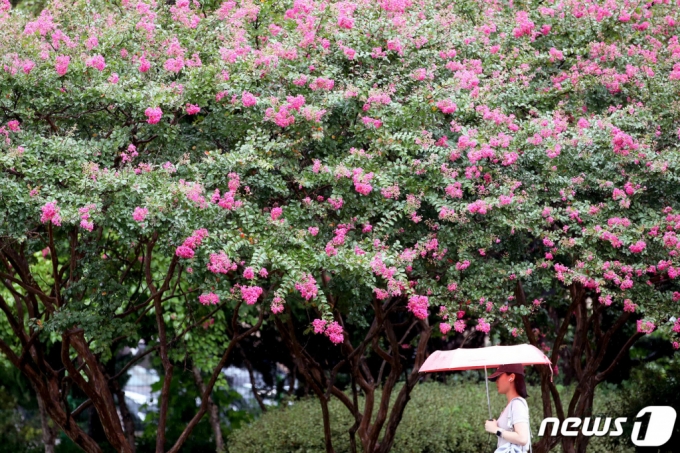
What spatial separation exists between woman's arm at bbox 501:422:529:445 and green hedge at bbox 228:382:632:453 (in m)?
4.89

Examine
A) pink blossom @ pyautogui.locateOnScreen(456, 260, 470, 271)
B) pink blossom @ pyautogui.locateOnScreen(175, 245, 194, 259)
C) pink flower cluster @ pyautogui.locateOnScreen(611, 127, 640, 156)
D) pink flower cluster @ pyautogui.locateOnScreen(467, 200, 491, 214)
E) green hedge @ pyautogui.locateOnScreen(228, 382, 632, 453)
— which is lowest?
green hedge @ pyautogui.locateOnScreen(228, 382, 632, 453)

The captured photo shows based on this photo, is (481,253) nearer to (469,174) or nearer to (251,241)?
(469,174)

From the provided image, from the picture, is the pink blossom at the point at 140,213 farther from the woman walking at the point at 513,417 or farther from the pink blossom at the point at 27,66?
the woman walking at the point at 513,417

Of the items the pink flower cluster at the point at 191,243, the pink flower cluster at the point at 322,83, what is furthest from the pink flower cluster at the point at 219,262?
the pink flower cluster at the point at 322,83

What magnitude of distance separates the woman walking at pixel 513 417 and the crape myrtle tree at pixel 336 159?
5.60 feet

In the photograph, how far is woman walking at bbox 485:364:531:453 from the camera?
5.29 meters

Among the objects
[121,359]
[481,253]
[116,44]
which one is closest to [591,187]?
[481,253]

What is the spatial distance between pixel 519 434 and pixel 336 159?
3180 millimetres

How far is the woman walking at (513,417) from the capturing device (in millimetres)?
5285

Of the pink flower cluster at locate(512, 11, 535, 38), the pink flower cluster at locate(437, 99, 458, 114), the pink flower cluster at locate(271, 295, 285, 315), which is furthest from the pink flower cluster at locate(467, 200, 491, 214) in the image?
the pink flower cluster at locate(512, 11, 535, 38)

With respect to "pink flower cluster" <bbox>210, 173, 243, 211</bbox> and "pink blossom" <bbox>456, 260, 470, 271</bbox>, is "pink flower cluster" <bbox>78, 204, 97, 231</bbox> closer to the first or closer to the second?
"pink flower cluster" <bbox>210, 173, 243, 211</bbox>

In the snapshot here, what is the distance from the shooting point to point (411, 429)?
10.5 metres

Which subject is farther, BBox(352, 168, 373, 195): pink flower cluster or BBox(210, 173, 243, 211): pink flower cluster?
BBox(352, 168, 373, 195): pink flower cluster

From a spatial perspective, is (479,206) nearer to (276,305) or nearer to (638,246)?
(638,246)
